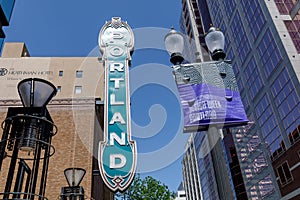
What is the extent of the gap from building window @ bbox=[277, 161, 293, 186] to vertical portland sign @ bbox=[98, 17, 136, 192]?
27429 mm

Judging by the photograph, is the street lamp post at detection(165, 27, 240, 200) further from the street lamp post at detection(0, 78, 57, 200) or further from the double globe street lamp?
the street lamp post at detection(0, 78, 57, 200)

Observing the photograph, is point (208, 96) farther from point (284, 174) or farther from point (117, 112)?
point (284, 174)

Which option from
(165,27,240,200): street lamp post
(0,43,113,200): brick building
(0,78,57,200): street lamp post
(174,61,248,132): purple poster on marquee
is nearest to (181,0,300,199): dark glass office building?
(0,43,113,200): brick building

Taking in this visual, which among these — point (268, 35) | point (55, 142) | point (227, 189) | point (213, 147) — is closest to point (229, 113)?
point (213, 147)

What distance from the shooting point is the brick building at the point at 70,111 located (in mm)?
14984

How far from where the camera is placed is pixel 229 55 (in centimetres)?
4622

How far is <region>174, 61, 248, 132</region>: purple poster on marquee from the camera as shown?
481 cm

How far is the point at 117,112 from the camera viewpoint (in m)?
10.4

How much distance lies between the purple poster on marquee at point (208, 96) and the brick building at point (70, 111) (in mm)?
7889

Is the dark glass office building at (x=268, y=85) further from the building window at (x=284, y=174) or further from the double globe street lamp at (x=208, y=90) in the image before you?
the double globe street lamp at (x=208, y=90)

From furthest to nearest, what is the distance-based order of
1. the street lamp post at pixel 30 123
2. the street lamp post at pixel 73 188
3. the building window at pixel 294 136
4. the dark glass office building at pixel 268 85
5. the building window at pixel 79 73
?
the dark glass office building at pixel 268 85 < the building window at pixel 294 136 < the building window at pixel 79 73 < the street lamp post at pixel 73 188 < the street lamp post at pixel 30 123

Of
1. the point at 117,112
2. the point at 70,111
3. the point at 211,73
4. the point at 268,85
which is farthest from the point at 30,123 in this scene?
the point at 268,85

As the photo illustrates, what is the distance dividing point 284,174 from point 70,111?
27.7m

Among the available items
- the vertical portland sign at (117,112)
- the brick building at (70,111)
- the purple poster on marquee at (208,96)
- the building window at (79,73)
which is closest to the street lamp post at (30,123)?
the purple poster on marquee at (208,96)
